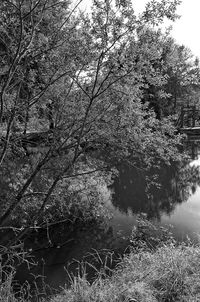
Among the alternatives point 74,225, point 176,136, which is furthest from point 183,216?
point 176,136

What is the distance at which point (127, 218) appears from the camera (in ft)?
33.8

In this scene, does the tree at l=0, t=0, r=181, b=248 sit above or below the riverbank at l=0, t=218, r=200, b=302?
above

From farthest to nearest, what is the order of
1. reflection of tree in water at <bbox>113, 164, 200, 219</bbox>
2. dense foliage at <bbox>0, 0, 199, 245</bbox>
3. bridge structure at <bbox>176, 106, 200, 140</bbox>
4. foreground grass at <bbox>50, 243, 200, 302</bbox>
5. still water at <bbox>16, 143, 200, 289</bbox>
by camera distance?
bridge structure at <bbox>176, 106, 200, 140</bbox> < reflection of tree in water at <bbox>113, 164, 200, 219</bbox> < still water at <bbox>16, 143, 200, 289</bbox> < dense foliage at <bbox>0, 0, 199, 245</bbox> < foreground grass at <bbox>50, 243, 200, 302</bbox>

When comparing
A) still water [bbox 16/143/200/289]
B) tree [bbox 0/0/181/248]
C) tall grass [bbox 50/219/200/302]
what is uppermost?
tree [bbox 0/0/181/248]

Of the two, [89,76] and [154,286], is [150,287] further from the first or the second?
[89,76]

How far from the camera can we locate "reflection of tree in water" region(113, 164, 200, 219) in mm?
11445

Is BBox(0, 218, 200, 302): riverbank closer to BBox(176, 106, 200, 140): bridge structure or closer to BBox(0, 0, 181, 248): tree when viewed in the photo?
BBox(0, 0, 181, 248): tree

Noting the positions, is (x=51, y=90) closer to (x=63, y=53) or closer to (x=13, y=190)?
(x=63, y=53)

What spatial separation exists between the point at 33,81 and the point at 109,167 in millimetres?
1896

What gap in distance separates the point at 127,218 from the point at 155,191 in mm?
3604

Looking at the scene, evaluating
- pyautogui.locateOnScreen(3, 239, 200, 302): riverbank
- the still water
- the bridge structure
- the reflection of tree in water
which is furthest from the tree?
the bridge structure

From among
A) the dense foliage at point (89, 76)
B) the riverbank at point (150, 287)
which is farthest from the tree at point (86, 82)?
the riverbank at point (150, 287)

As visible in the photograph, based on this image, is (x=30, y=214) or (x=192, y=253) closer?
(x=192, y=253)

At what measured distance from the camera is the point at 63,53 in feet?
15.4
